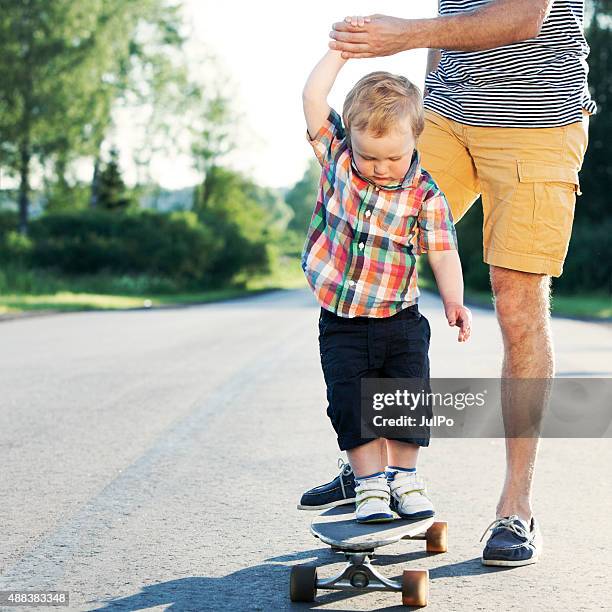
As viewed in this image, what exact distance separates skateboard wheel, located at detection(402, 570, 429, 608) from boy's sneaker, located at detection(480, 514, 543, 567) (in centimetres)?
56

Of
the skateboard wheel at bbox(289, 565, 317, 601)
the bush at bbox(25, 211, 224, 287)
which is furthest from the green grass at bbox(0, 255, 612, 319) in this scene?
the skateboard wheel at bbox(289, 565, 317, 601)

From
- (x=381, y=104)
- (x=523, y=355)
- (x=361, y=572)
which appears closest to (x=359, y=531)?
(x=361, y=572)

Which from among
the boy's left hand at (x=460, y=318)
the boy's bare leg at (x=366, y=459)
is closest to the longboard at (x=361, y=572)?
the boy's bare leg at (x=366, y=459)

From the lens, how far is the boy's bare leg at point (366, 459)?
3475mm

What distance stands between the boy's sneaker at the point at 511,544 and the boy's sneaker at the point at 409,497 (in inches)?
13.4

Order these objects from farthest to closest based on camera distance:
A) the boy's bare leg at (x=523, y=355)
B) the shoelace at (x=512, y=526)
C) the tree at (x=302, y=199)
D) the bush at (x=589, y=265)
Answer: the tree at (x=302, y=199) → the bush at (x=589, y=265) → the boy's bare leg at (x=523, y=355) → the shoelace at (x=512, y=526)

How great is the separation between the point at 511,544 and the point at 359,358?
0.78 metres

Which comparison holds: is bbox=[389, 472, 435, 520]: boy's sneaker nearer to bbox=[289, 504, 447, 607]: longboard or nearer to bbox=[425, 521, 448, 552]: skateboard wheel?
bbox=[289, 504, 447, 607]: longboard

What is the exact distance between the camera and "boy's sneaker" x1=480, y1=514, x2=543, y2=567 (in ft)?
12.0

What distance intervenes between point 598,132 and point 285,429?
4367 centimetres

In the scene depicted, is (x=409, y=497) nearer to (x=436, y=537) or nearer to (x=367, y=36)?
(x=436, y=537)

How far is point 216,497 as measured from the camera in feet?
15.8

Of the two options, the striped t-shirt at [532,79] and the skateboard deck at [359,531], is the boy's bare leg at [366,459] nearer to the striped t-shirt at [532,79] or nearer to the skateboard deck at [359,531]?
the skateboard deck at [359,531]

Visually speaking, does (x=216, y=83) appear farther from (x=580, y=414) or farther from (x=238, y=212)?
(x=580, y=414)
